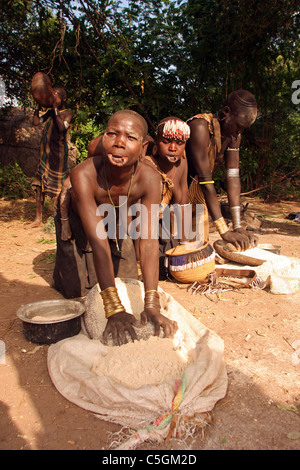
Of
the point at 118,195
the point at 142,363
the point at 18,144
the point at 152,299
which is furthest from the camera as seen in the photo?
the point at 18,144

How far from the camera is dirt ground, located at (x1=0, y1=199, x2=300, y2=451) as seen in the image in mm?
1556

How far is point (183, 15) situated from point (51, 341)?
5.41 metres

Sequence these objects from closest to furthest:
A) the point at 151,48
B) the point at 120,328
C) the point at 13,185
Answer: the point at 120,328 < the point at 151,48 < the point at 13,185

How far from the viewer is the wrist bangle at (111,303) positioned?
2.10 m

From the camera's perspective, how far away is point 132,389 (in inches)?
68.4

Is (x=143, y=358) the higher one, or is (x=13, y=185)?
(x=13, y=185)

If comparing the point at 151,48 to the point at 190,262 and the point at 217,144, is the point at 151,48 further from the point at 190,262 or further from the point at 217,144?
the point at 190,262

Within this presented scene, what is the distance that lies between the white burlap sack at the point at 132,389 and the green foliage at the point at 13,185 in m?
6.13

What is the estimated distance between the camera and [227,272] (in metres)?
3.45

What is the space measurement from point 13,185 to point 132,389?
6796mm

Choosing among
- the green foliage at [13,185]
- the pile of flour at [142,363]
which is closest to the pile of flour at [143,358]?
the pile of flour at [142,363]

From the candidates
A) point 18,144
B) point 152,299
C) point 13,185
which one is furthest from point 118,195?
point 18,144

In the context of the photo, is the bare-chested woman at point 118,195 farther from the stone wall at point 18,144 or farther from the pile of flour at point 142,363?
the stone wall at point 18,144
